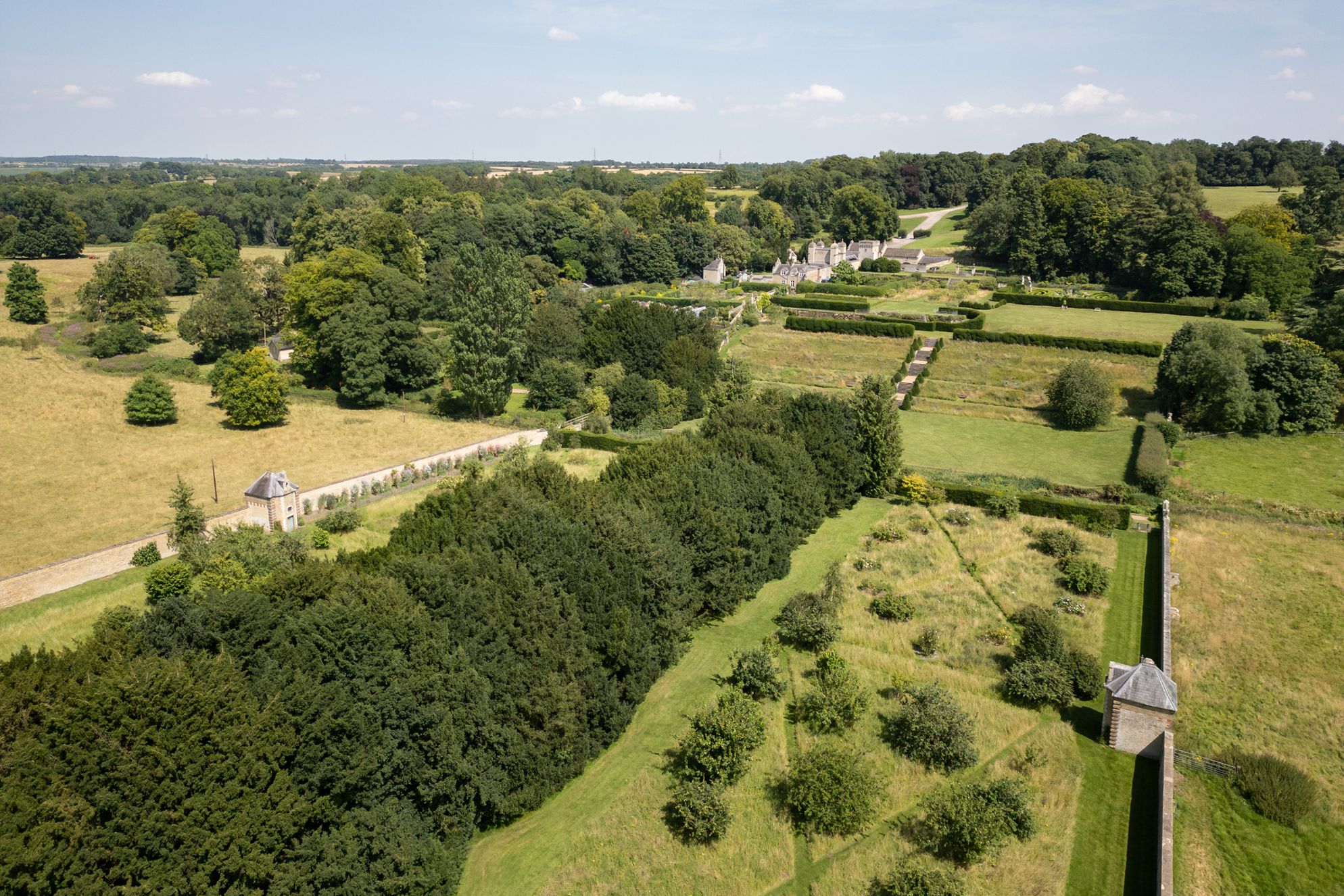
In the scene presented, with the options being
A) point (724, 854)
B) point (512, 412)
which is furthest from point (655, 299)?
point (724, 854)

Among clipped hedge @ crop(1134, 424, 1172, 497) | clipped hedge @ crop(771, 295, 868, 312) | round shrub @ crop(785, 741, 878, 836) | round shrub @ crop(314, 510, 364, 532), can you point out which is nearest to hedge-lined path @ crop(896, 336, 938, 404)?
clipped hedge @ crop(771, 295, 868, 312)

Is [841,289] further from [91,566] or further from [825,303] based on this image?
[91,566]

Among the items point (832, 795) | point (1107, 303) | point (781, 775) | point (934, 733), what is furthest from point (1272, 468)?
point (832, 795)

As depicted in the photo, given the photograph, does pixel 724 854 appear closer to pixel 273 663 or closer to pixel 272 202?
pixel 273 663

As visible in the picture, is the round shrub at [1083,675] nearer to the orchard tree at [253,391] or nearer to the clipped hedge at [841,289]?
the orchard tree at [253,391]

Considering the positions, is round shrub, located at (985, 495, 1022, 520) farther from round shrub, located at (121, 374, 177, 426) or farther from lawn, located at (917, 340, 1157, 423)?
round shrub, located at (121, 374, 177, 426)

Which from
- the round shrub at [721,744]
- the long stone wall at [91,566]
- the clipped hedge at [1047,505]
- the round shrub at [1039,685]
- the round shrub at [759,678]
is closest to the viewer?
the round shrub at [721,744]

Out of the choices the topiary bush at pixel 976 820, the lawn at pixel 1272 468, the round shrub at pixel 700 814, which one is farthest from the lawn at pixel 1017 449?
the round shrub at pixel 700 814

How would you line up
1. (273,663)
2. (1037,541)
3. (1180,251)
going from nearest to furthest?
(273,663) → (1037,541) → (1180,251)
